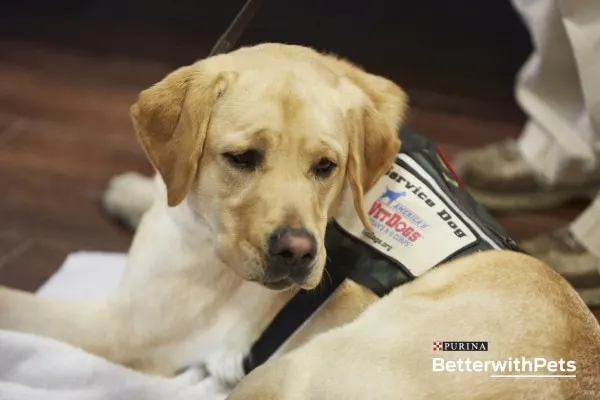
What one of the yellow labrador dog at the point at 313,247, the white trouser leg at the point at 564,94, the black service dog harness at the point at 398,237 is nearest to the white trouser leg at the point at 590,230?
the white trouser leg at the point at 564,94

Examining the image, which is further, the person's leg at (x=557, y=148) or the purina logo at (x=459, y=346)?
the person's leg at (x=557, y=148)

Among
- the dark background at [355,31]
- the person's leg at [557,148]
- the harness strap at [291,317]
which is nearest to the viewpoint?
the harness strap at [291,317]

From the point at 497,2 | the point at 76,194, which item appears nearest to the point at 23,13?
the point at 76,194

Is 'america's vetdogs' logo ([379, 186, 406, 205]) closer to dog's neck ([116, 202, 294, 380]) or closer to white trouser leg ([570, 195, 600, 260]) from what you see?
dog's neck ([116, 202, 294, 380])

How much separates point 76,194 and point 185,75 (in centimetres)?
104

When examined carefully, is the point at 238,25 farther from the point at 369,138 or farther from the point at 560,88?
the point at 560,88

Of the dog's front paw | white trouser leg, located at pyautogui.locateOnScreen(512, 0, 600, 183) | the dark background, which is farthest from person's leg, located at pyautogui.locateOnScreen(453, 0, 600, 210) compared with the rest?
the dog's front paw

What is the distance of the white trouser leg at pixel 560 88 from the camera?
2.03m

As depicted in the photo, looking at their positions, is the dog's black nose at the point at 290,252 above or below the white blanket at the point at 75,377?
above

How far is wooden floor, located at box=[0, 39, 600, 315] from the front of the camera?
2.04 meters

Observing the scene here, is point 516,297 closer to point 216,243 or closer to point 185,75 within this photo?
point 216,243

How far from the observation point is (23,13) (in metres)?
2.94

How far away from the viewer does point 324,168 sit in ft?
4.06

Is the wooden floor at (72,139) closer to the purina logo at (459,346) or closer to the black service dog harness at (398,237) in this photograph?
the black service dog harness at (398,237)
